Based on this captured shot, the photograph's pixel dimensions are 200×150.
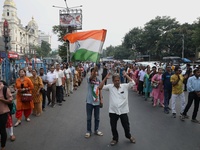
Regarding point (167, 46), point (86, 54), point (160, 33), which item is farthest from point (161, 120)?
point (160, 33)

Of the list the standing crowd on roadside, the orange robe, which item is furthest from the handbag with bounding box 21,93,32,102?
the orange robe

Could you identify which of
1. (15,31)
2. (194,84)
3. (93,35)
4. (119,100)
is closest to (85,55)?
(93,35)

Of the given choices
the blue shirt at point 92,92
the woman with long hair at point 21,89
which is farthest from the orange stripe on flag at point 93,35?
the woman with long hair at point 21,89

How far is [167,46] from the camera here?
4884 cm

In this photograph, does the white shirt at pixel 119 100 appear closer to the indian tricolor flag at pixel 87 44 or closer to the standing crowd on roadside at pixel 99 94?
the standing crowd on roadside at pixel 99 94

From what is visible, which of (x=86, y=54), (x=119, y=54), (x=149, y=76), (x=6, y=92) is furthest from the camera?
(x=119, y=54)

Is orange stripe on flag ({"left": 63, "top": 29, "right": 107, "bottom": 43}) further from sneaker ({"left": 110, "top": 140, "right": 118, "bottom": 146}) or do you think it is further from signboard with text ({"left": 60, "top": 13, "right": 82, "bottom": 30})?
signboard with text ({"left": 60, "top": 13, "right": 82, "bottom": 30})

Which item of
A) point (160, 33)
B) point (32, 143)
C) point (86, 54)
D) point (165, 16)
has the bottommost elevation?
point (32, 143)

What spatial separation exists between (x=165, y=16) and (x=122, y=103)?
5416 cm

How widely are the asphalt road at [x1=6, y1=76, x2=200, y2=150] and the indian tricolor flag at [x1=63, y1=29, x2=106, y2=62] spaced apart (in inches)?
75.6

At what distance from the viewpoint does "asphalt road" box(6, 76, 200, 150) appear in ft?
14.6

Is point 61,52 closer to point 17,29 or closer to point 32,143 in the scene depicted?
point 32,143

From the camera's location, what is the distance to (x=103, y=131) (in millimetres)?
5379

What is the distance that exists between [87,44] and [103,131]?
231cm
